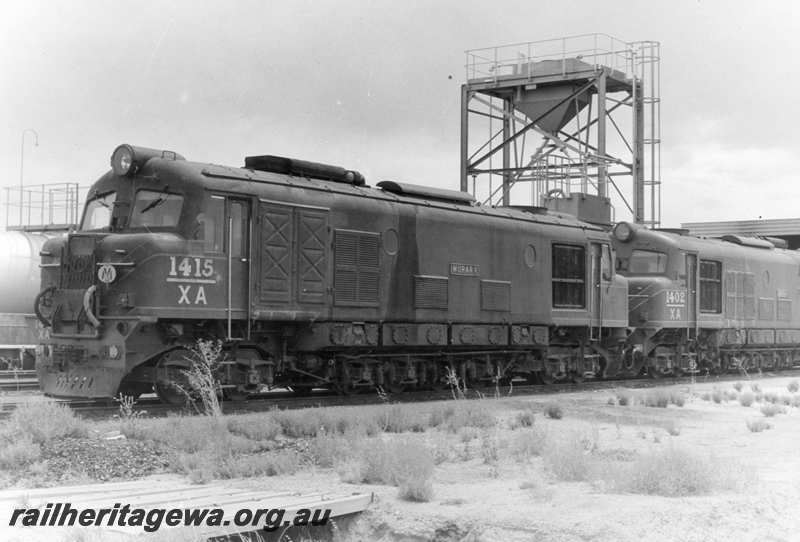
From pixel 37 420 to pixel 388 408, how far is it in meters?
4.92

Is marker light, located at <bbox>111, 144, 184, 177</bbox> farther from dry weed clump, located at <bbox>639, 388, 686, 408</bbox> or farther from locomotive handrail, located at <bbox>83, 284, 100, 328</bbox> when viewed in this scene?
dry weed clump, located at <bbox>639, 388, 686, 408</bbox>

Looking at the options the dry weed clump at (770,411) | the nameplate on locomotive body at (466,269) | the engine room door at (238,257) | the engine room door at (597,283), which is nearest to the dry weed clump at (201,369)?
the engine room door at (238,257)

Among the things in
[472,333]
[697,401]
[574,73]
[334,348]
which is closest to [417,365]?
[472,333]

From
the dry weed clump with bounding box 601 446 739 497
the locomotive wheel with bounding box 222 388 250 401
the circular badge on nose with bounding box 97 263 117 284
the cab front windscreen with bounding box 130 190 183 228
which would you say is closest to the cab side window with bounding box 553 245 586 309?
the locomotive wheel with bounding box 222 388 250 401

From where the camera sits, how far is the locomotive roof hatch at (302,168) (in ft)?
54.6

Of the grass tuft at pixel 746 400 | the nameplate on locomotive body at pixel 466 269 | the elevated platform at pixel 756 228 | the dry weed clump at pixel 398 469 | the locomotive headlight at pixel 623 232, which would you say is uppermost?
the elevated platform at pixel 756 228

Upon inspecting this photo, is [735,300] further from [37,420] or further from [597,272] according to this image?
[37,420]

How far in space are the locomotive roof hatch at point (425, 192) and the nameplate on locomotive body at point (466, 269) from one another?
4.66 ft

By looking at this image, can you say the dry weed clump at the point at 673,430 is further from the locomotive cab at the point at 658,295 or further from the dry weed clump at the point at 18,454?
the locomotive cab at the point at 658,295

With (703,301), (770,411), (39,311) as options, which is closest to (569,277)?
(703,301)

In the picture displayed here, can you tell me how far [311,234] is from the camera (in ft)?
53.7


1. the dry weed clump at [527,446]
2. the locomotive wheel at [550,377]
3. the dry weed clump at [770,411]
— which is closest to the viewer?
the dry weed clump at [527,446]

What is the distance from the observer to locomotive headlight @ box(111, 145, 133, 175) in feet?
49.2

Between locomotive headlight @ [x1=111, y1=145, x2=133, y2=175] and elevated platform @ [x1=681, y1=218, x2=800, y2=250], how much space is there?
112 feet
